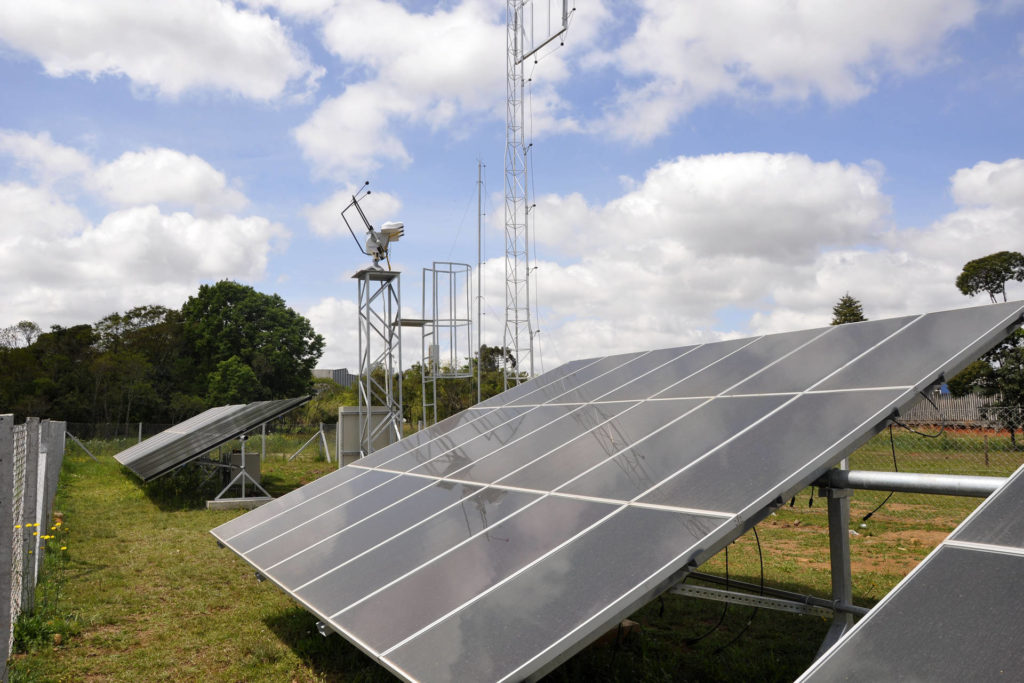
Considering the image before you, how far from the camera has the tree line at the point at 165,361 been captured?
47.6 m

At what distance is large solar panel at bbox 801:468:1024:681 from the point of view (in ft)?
7.30

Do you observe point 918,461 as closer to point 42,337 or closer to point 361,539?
point 361,539

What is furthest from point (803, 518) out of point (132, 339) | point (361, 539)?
point (132, 339)

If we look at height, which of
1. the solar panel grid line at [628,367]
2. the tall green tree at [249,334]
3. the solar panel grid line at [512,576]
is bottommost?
the solar panel grid line at [512,576]

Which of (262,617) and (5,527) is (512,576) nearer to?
(5,527)

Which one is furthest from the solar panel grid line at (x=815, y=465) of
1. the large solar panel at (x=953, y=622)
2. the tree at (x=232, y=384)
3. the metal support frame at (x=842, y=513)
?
the tree at (x=232, y=384)

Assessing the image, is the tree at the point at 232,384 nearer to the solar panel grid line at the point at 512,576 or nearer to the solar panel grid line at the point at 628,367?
the solar panel grid line at the point at 628,367

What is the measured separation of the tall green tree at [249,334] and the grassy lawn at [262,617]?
144 ft

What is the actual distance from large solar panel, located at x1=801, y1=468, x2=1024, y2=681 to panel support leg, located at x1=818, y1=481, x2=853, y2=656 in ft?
9.09

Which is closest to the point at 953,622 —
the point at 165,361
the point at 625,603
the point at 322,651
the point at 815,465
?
the point at 625,603

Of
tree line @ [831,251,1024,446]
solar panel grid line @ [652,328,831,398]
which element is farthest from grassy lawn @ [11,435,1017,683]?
tree line @ [831,251,1024,446]

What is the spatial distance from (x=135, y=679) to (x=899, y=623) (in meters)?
6.80

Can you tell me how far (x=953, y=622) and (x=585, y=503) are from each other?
2956 mm

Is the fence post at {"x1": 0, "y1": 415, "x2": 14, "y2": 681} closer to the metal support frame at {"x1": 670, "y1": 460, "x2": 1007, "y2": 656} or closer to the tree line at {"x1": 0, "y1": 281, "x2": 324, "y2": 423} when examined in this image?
the metal support frame at {"x1": 670, "y1": 460, "x2": 1007, "y2": 656}
